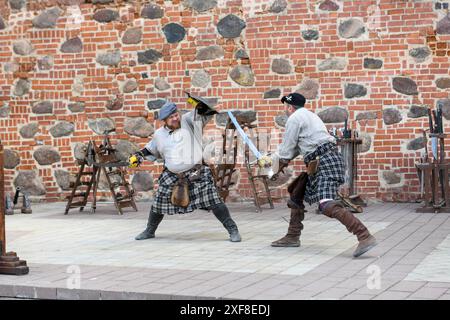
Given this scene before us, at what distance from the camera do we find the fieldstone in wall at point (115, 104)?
1368cm

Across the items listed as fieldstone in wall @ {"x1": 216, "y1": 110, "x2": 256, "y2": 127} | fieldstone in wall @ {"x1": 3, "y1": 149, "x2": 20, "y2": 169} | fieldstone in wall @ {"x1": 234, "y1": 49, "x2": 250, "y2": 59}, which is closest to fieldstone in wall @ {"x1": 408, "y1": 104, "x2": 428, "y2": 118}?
fieldstone in wall @ {"x1": 216, "y1": 110, "x2": 256, "y2": 127}

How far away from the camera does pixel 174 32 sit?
13383 millimetres

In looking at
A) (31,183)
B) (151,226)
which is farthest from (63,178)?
(151,226)

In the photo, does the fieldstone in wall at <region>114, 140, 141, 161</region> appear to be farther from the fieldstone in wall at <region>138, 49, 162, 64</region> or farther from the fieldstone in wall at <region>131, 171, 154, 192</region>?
the fieldstone in wall at <region>138, 49, 162, 64</region>

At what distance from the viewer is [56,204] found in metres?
13.9

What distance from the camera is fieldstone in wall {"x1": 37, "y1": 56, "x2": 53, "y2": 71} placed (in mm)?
14031

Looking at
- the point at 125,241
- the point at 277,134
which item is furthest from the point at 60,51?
the point at 125,241

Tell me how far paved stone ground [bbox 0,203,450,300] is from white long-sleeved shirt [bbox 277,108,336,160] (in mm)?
1016

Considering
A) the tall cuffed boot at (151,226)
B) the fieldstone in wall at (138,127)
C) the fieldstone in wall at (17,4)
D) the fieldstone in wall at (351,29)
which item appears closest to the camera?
the tall cuffed boot at (151,226)

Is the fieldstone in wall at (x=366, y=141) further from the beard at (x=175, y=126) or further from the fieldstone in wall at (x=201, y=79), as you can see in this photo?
the beard at (x=175, y=126)

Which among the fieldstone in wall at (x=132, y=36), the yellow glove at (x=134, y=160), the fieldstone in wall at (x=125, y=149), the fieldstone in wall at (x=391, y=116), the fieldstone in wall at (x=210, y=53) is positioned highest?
the fieldstone in wall at (x=132, y=36)

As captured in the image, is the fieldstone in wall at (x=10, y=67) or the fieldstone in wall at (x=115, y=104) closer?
the fieldstone in wall at (x=115, y=104)

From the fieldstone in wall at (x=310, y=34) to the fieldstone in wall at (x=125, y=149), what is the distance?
3.23 meters

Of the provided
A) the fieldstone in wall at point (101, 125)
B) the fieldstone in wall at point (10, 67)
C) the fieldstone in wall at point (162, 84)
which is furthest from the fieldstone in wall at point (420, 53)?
the fieldstone in wall at point (10, 67)
